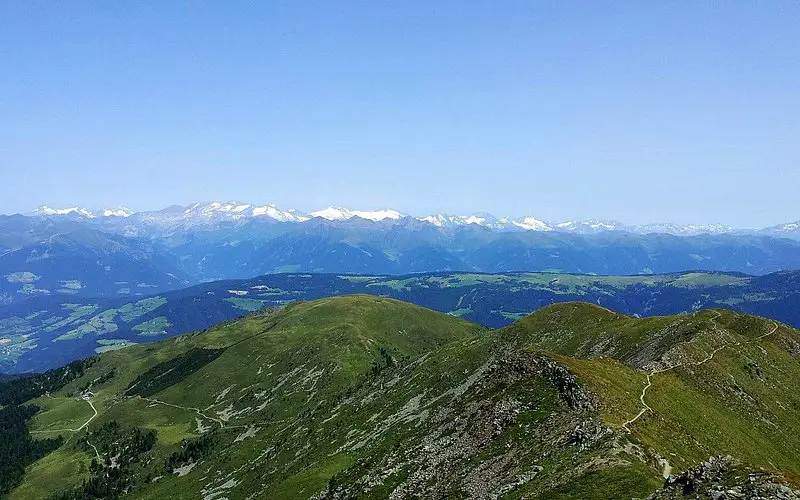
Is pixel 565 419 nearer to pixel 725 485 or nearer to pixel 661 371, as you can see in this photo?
pixel 725 485

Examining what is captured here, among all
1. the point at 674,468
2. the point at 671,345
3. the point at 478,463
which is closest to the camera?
the point at 674,468

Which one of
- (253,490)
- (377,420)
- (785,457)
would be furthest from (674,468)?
(253,490)

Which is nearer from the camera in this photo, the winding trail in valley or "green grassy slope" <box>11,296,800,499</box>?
"green grassy slope" <box>11,296,800,499</box>

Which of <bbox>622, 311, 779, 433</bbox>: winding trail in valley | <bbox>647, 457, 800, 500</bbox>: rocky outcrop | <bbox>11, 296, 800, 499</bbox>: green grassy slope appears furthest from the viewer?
<bbox>622, 311, 779, 433</bbox>: winding trail in valley

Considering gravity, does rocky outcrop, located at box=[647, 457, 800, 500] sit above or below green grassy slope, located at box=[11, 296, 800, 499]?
above

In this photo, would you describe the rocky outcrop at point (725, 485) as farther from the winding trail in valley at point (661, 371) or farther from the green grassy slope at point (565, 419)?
the winding trail in valley at point (661, 371)

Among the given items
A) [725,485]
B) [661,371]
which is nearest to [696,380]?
[661,371]

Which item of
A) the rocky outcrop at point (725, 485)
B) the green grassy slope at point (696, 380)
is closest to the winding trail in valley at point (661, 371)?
the green grassy slope at point (696, 380)

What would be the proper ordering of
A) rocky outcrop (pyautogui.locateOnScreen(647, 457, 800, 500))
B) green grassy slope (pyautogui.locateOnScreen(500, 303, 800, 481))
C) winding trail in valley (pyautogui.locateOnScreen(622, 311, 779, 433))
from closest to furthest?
rocky outcrop (pyautogui.locateOnScreen(647, 457, 800, 500)), winding trail in valley (pyautogui.locateOnScreen(622, 311, 779, 433)), green grassy slope (pyautogui.locateOnScreen(500, 303, 800, 481))

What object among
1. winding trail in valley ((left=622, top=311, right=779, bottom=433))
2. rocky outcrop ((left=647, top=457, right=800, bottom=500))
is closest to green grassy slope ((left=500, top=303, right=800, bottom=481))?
winding trail in valley ((left=622, top=311, right=779, bottom=433))

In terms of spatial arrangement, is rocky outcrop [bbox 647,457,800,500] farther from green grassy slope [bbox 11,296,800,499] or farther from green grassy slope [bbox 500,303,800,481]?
green grassy slope [bbox 500,303,800,481]

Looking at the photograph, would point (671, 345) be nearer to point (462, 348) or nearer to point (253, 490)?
point (462, 348)
